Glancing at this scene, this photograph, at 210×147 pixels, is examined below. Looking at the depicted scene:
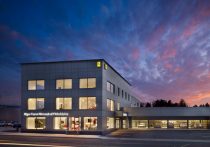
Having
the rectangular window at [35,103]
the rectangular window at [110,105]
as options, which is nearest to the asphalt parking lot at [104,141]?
the rectangular window at [35,103]

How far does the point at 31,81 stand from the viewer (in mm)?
71688

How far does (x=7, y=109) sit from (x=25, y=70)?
161 feet

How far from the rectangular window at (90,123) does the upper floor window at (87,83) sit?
244 inches

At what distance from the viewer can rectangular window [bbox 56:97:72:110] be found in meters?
68.7

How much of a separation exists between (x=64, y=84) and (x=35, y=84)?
645 cm

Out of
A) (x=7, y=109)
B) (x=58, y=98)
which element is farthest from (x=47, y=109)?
(x=7, y=109)

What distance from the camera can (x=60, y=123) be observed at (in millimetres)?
69000

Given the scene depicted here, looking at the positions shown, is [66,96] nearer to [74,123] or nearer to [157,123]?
[74,123]

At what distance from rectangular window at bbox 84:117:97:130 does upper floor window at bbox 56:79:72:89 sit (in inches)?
288

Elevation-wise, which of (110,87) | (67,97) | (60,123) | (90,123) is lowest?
(60,123)

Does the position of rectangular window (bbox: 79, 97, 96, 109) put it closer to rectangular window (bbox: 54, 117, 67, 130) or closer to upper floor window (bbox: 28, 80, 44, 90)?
rectangular window (bbox: 54, 117, 67, 130)

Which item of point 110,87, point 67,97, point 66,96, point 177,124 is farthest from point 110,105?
point 177,124

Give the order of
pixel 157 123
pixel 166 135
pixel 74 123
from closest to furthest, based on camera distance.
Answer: pixel 166 135, pixel 74 123, pixel 157 123

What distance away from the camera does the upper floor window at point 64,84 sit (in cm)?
6906
